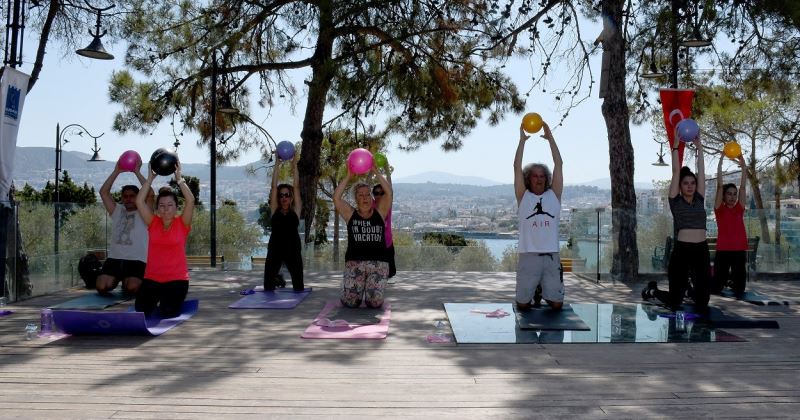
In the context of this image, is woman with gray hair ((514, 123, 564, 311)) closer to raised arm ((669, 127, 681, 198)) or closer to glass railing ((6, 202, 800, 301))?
raised arm ((669, 127, 681, 198))

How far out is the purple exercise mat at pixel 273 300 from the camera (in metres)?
6.74

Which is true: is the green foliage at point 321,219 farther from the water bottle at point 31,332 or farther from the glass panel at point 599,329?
the water bottle at point 31,332

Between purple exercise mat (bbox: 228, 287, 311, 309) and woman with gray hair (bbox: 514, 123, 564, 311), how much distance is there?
2181 mm

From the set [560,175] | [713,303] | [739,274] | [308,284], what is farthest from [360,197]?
[739,274]

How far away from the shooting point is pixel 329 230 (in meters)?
28.8

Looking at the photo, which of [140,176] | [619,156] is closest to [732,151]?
[619,156]

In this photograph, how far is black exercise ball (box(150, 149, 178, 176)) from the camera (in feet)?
19.0

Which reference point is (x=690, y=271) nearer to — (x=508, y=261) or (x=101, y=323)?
(x=101, y=323)

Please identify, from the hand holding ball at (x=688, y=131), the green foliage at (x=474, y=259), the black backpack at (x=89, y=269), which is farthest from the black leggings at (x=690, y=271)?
the black backpack at (x=89, y=269)

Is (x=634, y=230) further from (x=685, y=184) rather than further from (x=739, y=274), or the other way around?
(x=685, y=184)

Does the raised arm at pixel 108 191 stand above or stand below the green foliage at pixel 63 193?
below

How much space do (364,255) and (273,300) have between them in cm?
112

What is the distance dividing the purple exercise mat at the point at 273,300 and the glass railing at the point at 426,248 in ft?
7.44

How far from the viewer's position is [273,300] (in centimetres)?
711
